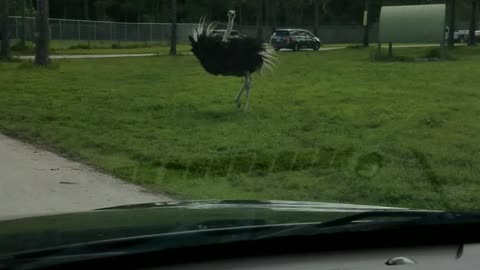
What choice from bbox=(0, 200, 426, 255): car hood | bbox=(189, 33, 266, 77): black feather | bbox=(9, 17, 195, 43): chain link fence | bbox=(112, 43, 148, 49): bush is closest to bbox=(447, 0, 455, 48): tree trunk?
bbox=(9, 17, 195, 43): chain link fence

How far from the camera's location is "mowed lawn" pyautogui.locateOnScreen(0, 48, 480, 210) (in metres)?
8.48

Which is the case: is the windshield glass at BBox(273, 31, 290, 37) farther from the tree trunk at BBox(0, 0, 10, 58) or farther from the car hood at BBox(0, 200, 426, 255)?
the car hood at BBox(0, 200, 426, 255)

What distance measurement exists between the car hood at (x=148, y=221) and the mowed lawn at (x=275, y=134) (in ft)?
14.2

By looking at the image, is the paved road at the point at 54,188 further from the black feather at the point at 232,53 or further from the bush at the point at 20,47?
the bush at the point at 20,47

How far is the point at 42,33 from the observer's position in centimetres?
2397

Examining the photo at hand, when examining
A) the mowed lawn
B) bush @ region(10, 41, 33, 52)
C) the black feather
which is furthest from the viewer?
bush @ region(10, 41, 33, 52)

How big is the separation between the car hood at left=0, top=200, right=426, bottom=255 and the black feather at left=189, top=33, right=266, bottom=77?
31.4 ft

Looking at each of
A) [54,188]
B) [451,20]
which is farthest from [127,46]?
[54,188]

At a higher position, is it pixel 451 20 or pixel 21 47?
pixel 451 20

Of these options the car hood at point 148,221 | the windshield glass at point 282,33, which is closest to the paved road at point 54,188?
the car hood at point 148,221

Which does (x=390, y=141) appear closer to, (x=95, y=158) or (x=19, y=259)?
(x=95, y=158)

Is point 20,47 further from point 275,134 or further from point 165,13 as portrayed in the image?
point 165,13

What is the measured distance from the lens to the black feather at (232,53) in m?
13.2

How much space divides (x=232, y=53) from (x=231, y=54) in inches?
1.3
